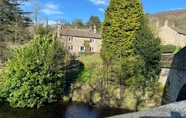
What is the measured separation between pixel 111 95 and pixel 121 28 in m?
8.88

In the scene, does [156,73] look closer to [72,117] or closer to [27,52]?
[72,117]

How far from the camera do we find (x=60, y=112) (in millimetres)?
17141

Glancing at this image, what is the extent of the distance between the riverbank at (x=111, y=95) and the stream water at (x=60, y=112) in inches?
39.8

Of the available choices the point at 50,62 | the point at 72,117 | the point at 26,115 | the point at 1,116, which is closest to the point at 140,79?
the point at 72,117

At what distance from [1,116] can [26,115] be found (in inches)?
82.0

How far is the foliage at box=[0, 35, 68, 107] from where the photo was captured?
16.7 metres

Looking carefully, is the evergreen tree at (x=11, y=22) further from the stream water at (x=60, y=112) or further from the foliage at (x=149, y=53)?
the foliage at (x=149, y=53)

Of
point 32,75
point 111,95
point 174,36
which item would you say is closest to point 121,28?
point 111,95

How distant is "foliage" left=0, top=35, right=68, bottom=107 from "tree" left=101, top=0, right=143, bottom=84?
6342mm

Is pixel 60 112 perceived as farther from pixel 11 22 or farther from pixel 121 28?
pixel 11 22

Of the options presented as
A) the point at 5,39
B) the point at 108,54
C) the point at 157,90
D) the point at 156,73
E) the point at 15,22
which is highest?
the point at 15,22

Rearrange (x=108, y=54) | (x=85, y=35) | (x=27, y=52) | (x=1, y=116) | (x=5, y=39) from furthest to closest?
(x=85, y=35), (x=5, y=39), (x=108, y=54), (x=27, y=52), (x=1, y=116)

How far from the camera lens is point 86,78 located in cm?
2450

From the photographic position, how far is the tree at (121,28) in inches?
866
